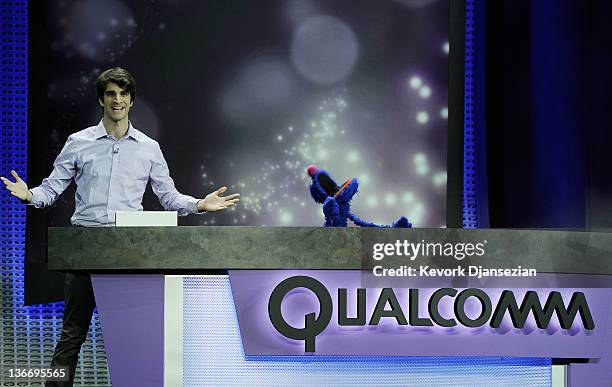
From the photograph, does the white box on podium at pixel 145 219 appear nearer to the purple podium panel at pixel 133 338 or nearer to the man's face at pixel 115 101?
the purple podium panel at pixel 133 338

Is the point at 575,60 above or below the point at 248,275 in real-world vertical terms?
above

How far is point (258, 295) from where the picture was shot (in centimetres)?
253

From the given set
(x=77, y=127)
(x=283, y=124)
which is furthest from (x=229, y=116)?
(x=77, y=127)

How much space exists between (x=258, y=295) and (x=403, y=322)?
51 centimetres

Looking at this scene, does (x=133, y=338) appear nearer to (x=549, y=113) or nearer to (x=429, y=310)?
(x=429, y=310)

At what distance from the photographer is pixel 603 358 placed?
2664mm

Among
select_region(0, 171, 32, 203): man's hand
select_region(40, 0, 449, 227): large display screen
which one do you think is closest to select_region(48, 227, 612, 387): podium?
select_region(0, 171, 32, 203): man's hand

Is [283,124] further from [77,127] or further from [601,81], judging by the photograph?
[601,81]

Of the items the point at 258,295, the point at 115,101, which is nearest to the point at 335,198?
the point at 258,295

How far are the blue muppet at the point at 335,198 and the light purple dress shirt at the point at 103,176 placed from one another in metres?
0.53

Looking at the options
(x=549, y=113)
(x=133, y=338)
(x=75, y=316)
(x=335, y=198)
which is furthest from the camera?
(x=549, y=113)

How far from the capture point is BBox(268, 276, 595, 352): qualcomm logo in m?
2.53

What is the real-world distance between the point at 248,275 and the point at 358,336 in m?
0.43

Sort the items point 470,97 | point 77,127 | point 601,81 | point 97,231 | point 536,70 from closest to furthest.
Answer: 1. point 97,231
2. point 601,81
3. point 536,70
4. point 77,127
5. point 470,97
